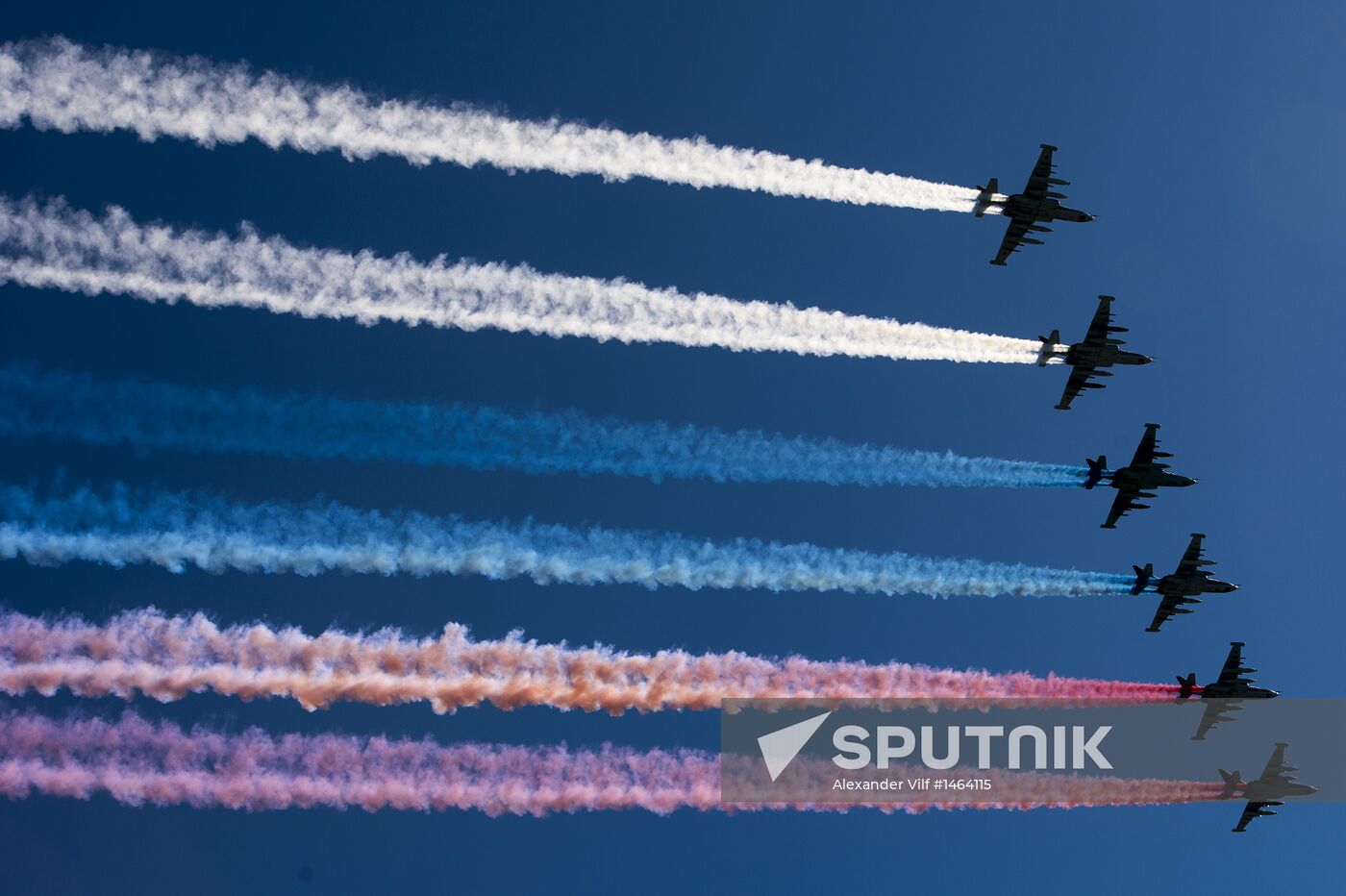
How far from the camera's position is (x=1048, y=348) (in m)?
64.6

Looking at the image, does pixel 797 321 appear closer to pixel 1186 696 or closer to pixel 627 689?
pixel 627 689

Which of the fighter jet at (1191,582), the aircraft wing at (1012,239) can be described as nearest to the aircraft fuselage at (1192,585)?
the fighter jet at (1191,582)

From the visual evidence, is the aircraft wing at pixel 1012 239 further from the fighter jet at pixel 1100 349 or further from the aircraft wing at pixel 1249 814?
the aircraft wing at pixel 1249 814

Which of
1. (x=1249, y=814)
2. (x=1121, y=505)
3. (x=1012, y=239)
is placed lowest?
(x=1249, y=814)

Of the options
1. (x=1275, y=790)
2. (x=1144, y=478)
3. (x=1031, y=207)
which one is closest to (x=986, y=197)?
(x=1031, y=207)

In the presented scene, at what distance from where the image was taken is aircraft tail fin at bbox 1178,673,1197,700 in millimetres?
69312

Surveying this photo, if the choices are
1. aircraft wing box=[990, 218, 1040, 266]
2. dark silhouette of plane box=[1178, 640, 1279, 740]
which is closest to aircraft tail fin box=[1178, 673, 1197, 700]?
dark silhouette of plane box=[1178, 640, 1279, 740]

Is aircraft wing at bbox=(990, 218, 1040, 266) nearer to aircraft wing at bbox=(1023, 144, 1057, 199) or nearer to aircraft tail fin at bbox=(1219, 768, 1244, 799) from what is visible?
aircraft wing at bbox=(1023, 144, 1057, 199)

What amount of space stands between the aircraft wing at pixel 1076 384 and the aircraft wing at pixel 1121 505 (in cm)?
438

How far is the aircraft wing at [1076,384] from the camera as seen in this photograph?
66188mm

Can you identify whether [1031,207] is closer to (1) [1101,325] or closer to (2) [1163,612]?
(1) [1101,325]

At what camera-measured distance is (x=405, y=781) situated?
165 ft

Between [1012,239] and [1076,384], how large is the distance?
250 inches

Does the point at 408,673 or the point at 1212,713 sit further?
the point at 1212,713
